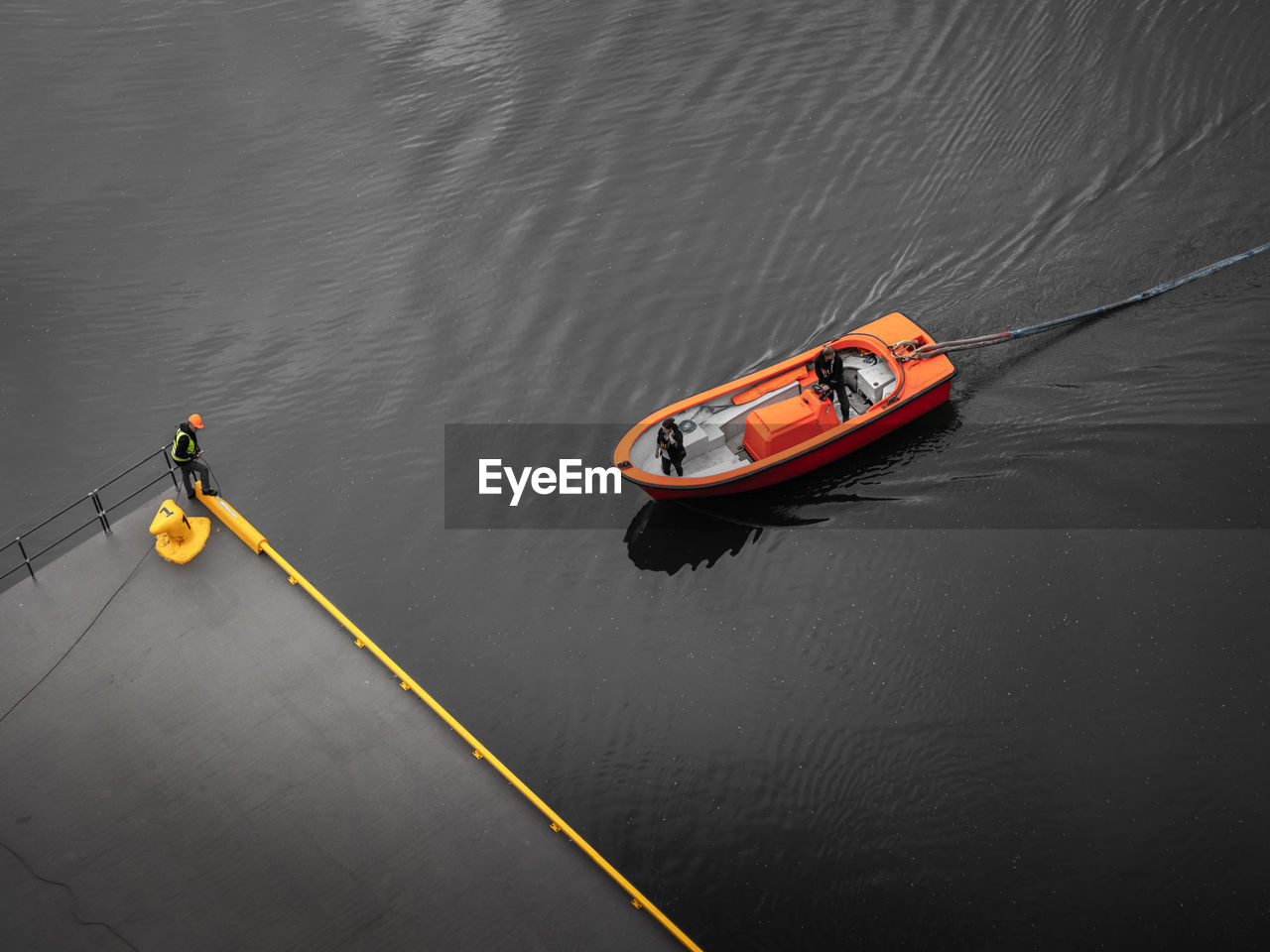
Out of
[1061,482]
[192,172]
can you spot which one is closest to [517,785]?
[1061,482]

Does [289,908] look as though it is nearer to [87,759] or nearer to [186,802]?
[186,802]

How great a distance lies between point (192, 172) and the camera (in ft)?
80.1

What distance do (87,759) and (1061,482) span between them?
14750 mm

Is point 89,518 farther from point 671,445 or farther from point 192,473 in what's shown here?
point 671,445

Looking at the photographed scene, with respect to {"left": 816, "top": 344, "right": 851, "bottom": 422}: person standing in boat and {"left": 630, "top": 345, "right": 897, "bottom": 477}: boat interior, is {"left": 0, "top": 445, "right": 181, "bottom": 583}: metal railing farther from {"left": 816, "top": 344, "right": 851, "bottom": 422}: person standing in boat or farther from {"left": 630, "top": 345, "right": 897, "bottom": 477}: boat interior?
{"left": 816, "top": 344, "right": 851, "bottom": 422}: person standing in boat

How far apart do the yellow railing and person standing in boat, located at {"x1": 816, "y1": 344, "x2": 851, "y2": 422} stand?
8107mm

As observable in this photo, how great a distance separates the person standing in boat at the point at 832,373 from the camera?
1856 centimetres

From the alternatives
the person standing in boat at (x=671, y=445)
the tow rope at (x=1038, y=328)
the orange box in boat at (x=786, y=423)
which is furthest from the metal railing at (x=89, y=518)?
the tow rope at (x=1038, y=328)

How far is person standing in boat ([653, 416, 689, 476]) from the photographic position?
58.7ft

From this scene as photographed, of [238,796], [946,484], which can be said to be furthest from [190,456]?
[946,484]

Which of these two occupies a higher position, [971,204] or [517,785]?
[971,204]

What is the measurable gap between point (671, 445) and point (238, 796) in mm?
8008

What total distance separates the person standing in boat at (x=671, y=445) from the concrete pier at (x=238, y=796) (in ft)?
18.6

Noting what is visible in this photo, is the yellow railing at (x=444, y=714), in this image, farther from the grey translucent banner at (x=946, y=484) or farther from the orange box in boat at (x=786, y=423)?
the orange box in boat at (x=786, y=423)
